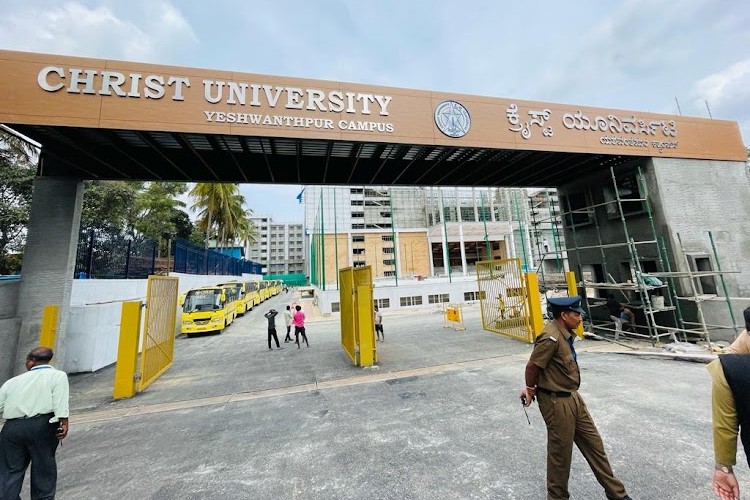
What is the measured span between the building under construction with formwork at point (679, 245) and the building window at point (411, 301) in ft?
42.6

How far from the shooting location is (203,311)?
1506 centimetres

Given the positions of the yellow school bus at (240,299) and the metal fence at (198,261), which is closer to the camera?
the metal fence at (198,261)

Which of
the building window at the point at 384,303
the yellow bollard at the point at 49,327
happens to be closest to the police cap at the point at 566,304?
the yellow bollard at the point at 49,327

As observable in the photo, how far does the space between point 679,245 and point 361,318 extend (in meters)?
9.85

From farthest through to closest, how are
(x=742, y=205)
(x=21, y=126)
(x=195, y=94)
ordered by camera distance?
(x=742, y=205) < (x=195, y=94) < (x=21, y=126)

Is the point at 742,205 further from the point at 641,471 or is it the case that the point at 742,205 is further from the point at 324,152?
the point at 324,152

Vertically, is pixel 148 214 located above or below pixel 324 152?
above

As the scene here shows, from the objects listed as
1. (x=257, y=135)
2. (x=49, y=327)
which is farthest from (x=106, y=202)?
(x=257, y=135)

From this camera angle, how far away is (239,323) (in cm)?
1914

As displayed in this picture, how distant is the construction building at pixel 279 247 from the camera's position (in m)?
111

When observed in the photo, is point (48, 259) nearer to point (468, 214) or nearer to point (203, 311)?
point (203, 311)

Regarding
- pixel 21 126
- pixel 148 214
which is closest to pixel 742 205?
pixel 21 126

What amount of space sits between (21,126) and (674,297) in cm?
1731

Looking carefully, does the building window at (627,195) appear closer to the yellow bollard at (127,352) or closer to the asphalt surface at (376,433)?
the asphalt surface at (376,433)
